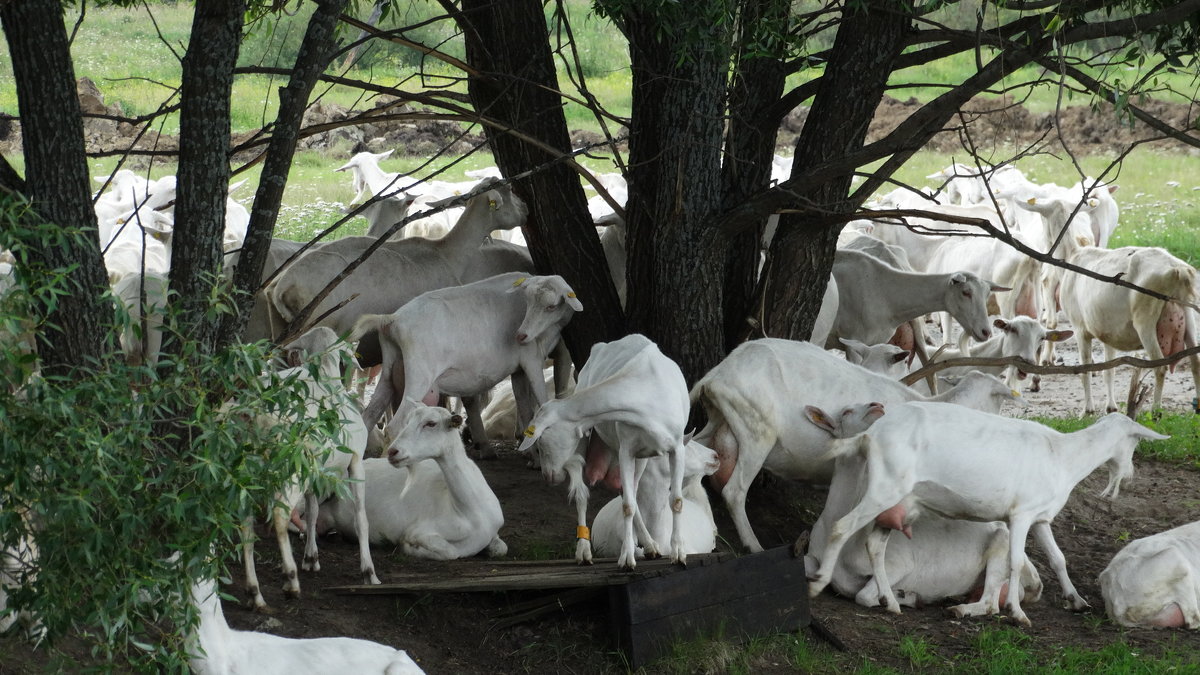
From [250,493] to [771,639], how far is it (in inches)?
134

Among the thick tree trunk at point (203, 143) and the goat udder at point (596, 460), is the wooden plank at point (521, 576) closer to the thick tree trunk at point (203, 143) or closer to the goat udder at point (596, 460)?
the goat udder at point (596, 460)

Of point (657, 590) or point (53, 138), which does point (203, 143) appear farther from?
point (657, 590)

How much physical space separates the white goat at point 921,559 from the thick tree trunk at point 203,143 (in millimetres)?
3710

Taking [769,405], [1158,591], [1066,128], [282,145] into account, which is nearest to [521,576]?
[769,405]

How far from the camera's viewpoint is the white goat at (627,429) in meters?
6.25

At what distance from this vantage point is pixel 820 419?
25.9 ft

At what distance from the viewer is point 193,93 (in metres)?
5.12

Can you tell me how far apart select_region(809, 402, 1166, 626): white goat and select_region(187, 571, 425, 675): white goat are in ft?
10.1

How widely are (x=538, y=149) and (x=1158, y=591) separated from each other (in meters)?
4.40

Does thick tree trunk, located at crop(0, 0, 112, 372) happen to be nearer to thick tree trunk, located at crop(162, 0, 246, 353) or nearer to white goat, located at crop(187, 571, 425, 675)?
thick tree trunk, located at crop(162, 0, 246, 353)

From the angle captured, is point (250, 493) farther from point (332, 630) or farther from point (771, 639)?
point (771, 639)

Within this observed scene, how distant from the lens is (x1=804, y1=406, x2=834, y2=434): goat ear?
7875 mm

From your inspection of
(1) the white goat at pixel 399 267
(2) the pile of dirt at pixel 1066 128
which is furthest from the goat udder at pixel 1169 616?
(2) the pile of dirt at pixel 1066 128

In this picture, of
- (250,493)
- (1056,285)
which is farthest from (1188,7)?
(1056,285)
